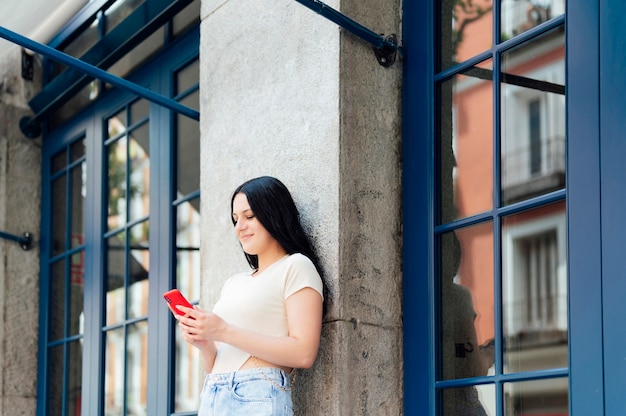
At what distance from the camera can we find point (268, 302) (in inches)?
162

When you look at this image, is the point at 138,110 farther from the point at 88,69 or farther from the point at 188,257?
the point at 188,257

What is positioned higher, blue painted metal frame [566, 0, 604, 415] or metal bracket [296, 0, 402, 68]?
metal bracket [296, 0, 402, 68]

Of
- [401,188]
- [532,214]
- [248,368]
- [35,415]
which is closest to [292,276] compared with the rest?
[248,368]

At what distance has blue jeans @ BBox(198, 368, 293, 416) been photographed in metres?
3.95

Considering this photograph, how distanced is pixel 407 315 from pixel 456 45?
42.3 inches

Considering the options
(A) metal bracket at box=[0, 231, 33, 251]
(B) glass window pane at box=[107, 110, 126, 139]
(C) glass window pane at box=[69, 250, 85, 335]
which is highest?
(B) glass window pane at box=[107, 110, 126, 139]

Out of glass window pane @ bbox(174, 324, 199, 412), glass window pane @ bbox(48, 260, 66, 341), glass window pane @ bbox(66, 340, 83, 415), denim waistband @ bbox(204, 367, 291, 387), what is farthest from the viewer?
glass window pane @ bbox(48, 260, 66, 341)

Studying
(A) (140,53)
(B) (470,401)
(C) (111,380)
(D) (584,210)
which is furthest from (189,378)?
(D) (584,210)

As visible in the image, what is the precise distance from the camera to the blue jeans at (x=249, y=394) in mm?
3953

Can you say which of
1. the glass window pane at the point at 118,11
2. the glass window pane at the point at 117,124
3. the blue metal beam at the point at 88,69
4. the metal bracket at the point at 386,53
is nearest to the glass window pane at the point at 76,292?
the glass window pane at the point at 117,124

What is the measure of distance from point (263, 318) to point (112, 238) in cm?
337

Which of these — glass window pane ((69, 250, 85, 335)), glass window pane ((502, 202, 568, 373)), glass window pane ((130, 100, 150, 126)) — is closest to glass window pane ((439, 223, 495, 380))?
glass window pane ((502, 202, 568, 373))

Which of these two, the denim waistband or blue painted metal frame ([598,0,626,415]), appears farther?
the denim waistband

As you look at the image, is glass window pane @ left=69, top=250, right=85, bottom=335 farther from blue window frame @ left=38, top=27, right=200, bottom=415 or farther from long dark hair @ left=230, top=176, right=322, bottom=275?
long dark hair @ left=230, top=176, right=322, bottom=275
